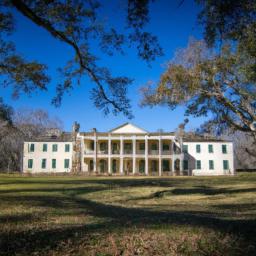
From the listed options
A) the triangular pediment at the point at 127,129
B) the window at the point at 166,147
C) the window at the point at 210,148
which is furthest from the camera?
the triangular pediment at the point at 127,129

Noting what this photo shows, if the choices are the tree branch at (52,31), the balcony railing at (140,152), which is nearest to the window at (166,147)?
the balcony railing at (140,152)

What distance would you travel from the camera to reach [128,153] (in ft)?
176

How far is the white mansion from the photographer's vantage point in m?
53.3

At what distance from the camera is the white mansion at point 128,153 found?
2099 inches

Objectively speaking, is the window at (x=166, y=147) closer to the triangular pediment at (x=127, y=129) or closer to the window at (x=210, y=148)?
the triangular pediment at (x=127, y=129)

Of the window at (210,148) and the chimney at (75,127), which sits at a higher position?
the chimney at (75,127)

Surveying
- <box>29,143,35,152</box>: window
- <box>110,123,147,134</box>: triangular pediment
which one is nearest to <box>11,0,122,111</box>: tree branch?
<box>110,123,147,134</box>: triangular pediment

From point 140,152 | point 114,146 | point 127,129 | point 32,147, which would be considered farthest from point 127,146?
point 32,147

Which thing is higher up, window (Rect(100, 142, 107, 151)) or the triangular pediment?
the triangular pediment

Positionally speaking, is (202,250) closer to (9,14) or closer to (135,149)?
(9,14)

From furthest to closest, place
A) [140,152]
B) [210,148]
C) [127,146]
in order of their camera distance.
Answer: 1. [127,146]
2. [210,148]
3. [140,152]

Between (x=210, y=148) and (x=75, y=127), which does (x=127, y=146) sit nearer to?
(x=75, y=127)

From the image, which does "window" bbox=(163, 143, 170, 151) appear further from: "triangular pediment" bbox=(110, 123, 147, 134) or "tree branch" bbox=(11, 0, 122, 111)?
"tree branch" bbox=(11, 0, 122, 111)

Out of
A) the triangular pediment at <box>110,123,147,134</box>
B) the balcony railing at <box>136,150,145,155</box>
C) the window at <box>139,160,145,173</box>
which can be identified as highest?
the triangular pediment at <box>110,123,147,134</box>
